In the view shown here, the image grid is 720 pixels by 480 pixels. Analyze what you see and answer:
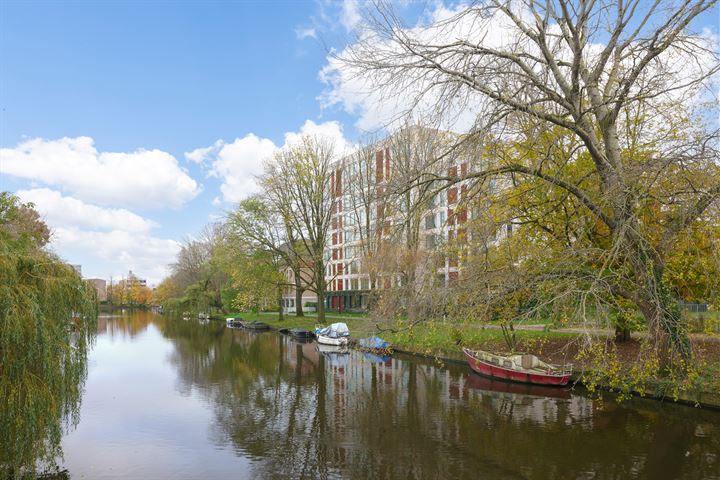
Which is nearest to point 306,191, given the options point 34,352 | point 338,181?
point 338,181

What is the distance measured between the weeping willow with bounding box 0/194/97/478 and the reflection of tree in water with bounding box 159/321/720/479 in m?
4.47

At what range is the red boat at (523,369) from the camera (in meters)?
19.7

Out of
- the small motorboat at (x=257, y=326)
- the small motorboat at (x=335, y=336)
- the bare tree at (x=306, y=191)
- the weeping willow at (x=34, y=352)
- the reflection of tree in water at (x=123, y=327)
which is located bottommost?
the reflection of tree in water at (x=123, y=327)

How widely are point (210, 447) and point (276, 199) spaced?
111ft

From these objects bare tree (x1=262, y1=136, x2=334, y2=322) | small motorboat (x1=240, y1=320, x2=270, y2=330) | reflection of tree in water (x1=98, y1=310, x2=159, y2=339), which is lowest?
reflection of tree in water (x1=98, y1=310, x2=159, y2=339)

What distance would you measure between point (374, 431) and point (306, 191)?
106 feet

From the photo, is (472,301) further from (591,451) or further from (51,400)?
(51,400)

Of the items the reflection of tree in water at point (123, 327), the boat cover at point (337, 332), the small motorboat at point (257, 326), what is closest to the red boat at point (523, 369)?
the boat cover at point (337, 332)

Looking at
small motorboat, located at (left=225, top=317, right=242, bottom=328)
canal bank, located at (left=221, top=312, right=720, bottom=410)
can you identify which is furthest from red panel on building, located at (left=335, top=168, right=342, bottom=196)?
small motorboat, located at (left=225, top=317, right=242, bottom=328)

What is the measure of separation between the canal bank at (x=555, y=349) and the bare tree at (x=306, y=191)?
15.7 meters

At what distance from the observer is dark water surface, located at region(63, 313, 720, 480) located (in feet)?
36.7

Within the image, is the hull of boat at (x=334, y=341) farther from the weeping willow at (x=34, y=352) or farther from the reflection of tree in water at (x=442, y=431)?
the weeping willow at (x=34, y=352)

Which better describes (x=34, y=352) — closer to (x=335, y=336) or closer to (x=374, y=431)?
(x=374, y=431)

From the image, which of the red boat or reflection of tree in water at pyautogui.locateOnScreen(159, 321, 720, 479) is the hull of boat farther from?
the red boat
